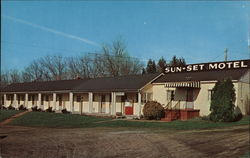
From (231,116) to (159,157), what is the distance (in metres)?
5.68

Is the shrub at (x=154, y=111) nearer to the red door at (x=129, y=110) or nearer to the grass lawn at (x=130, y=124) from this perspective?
the grass lawn at (x=130, y=124)

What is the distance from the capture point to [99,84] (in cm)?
2388

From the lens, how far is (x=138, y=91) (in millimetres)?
20875

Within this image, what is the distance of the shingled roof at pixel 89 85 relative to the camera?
20.3m

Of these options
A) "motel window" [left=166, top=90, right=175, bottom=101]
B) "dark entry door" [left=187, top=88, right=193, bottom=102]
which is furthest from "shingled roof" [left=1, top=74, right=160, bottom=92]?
"dark entry door" [left=187, top=88, right=193, bottom=102]

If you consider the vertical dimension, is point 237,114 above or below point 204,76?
below

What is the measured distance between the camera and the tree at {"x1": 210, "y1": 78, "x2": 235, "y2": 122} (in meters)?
12.0

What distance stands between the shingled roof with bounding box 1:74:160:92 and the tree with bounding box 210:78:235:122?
253 inches

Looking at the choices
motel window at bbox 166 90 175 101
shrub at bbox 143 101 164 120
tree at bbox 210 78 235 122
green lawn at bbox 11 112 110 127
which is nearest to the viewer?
tree at bbox 210 78 235 122

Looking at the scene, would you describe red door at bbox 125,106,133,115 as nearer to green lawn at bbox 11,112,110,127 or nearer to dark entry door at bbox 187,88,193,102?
green lawn at bbox 11,112,110,127

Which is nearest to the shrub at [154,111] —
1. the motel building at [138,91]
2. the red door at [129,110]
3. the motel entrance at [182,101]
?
the motel entrance at [182,101]

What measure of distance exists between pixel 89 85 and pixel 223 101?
582 inches

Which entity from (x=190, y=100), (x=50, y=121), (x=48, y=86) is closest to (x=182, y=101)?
(x=190, y=100)

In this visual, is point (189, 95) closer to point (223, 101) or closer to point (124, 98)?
point (223, 101)
